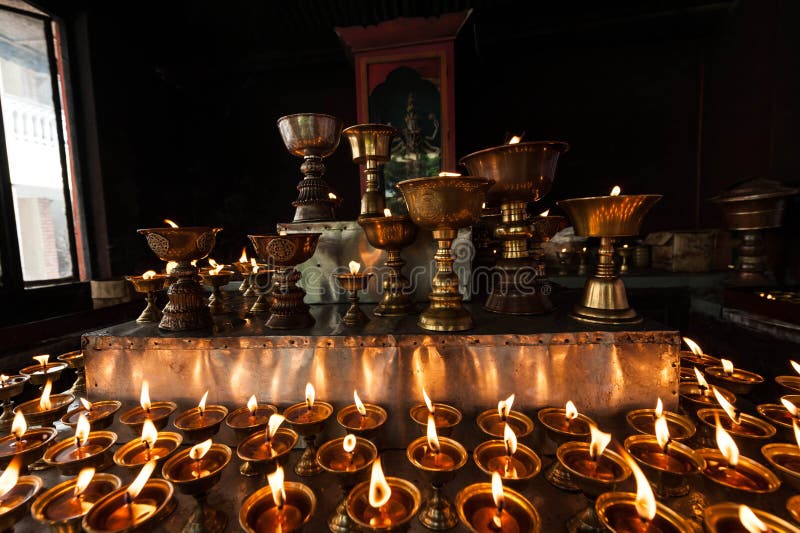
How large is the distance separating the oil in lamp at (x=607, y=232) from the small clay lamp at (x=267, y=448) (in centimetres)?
158

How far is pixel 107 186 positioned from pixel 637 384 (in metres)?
5.79

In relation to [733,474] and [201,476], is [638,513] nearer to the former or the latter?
[733,474]

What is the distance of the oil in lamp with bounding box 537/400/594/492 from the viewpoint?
1.35m

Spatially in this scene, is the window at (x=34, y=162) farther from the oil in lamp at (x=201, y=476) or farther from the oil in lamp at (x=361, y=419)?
the oil in lamp at (x=361, y=419)

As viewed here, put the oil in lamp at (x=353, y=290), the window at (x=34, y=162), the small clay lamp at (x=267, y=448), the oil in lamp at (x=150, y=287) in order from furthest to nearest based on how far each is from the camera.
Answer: the window at (x=34, y=162) → the oil in lamp at (x=150, y=287) → the oil in lamp at (x=353, y=290) → the small clay lamp at (x=267, y=448)

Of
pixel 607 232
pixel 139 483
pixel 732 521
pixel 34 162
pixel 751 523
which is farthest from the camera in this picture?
pixel 34 162

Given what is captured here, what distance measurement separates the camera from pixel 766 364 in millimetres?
2943

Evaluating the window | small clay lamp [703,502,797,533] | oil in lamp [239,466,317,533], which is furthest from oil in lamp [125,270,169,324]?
→ small clay lamp [703,502,797,533]

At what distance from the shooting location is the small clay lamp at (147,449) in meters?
1.30

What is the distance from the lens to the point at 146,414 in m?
1.60

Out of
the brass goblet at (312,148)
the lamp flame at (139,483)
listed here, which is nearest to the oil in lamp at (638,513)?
the lamp flame at (139,483)

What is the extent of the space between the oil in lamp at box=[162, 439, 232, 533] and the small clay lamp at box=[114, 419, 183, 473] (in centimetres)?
10

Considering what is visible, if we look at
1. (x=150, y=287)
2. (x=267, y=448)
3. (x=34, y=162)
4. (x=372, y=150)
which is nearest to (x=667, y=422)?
(x=267, y=448)

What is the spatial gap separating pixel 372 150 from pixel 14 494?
2.28 metres
